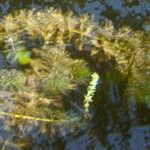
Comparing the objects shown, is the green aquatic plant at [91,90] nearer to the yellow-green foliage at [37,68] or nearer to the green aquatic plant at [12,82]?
the yellow-green foliage at [37,68]

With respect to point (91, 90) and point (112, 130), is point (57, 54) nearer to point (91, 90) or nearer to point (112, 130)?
point (91, 90)

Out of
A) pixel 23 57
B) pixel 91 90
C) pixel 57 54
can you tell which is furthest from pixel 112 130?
pixel 23 57

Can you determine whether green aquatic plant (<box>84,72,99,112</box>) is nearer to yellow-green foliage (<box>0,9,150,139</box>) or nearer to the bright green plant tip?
yellow-green foliage (<box>0,9,150,139</box>)

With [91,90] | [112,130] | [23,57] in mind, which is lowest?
[112,130]

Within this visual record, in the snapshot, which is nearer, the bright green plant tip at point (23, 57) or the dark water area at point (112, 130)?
the dark water area at point (112, 130)

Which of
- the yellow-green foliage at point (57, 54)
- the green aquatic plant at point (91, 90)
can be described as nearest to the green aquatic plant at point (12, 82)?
the yellow-green foliage at point (57, 54)

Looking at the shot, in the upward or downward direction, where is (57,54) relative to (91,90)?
upward

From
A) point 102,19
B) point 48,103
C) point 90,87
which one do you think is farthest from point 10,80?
point 102,19

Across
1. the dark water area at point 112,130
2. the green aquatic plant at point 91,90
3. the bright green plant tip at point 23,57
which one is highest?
the bright green plant tip at point 23,57

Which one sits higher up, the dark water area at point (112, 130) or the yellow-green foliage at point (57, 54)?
the yellow-green foliage at point (57, 54)

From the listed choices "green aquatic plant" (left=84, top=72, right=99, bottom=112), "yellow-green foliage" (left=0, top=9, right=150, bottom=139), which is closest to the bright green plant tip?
"yellow-green foliage" (left=0, top=9, right=150, bottom=139)
